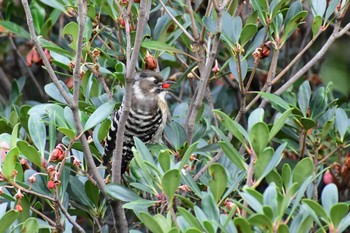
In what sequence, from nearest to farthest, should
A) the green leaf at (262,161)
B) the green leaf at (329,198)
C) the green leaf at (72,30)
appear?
the green leaf at (329,198) < the green leaf at (262,161) < the green leaf at (72,30)

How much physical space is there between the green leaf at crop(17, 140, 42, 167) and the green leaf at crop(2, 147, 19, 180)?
94mm

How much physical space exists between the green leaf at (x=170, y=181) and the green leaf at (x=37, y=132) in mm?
679

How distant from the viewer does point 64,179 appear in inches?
129

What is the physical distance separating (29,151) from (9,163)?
0.39ft

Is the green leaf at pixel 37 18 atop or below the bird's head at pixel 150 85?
atop

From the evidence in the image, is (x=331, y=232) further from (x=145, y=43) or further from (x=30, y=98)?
(x=30, y=98)

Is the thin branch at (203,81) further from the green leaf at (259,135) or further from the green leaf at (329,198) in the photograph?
the green leaf at (329,198)

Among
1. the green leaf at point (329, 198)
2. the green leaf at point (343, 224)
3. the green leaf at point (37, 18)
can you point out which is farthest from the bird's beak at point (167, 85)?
the green leaf at point (343, 224)

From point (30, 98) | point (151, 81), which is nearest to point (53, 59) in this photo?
point (151, 81)

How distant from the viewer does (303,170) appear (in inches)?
104

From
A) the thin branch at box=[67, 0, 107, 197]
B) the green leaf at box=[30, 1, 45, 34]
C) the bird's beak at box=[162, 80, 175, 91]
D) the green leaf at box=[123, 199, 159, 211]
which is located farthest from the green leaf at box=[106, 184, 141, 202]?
the green leaf at box=[30, 1, 45, 34]

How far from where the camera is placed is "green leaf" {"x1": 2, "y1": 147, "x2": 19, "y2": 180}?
2855 mm

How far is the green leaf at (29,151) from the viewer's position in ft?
9.74

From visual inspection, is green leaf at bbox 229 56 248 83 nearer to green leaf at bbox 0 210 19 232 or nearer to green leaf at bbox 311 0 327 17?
green leaf at bbox 311 0 327 17
